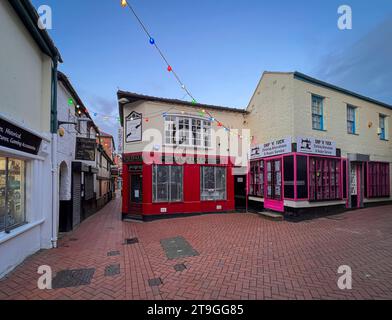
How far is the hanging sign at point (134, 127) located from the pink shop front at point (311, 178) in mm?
6356

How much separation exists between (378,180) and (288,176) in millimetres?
6981

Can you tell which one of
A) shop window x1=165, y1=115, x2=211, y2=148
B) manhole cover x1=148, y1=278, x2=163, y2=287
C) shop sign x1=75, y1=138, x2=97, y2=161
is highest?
shop window x1=165, y1=115, x2=211, y2=148

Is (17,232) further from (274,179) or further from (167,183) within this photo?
(274,179)

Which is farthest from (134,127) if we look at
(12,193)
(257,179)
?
(257,179)

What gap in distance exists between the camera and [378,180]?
11.8 meters

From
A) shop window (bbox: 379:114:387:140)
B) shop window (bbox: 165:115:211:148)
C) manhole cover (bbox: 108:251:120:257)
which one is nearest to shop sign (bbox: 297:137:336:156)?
shop window (bbox: 165:115:211:148)

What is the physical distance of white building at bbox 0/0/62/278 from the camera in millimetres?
4354

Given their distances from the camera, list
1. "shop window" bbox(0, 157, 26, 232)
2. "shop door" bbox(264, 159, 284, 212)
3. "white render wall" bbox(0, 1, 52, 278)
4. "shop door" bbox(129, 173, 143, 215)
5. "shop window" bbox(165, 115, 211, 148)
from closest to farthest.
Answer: "white render wall" bbox(0, 1, 52, 278) → "shop window" bbox(0, 157, 26, 232) → "shop door" bbox(264, 159, 284, 212) → "shop door" bbox(129, 173, 143, 215) → "shop window" bbox(165, 115, 211, 148)

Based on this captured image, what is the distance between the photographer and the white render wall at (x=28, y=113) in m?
4.33

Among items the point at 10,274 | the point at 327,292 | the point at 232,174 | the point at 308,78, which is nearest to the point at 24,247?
the point at 10,274

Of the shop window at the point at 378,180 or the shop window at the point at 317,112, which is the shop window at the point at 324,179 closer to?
the shop window at the point at 317,112

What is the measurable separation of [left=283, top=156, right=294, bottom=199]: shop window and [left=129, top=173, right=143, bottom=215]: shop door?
6737 mm

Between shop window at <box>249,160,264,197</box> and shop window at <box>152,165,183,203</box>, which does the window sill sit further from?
shop window at <box>249,160,264,197</box>

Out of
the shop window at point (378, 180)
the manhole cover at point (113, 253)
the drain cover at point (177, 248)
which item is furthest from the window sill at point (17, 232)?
the shop window at point (378, 180)
